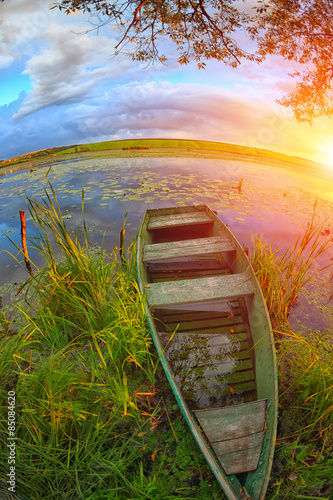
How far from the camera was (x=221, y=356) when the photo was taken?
3014mm

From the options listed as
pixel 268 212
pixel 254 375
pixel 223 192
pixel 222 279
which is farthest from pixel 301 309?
pixel 223 192

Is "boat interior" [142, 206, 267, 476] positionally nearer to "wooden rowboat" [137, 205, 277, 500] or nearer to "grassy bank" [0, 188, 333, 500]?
"wooden rowboat" [137, 205, 277, 500]

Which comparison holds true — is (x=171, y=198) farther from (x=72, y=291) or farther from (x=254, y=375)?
(x=254, y=375)

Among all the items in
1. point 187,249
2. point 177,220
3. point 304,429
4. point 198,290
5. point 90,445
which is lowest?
point 304,429

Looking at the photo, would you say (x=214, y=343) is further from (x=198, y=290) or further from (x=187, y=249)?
(x=187, y=249)

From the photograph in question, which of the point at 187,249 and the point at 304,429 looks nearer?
the point at 304,429

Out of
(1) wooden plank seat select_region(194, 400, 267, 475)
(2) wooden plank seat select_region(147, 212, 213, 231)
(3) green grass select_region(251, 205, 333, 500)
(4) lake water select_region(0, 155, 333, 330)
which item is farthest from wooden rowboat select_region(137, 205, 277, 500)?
(4) lake water select_region(0, 155, 333, 330)

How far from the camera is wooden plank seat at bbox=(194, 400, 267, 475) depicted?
1927 mm

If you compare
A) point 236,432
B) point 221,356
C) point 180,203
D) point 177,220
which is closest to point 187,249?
point 177,220

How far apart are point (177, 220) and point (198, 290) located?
3.06 m

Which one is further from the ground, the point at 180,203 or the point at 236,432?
the point at 180,203

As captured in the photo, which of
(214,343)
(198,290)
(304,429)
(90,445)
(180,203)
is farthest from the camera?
(180,203)

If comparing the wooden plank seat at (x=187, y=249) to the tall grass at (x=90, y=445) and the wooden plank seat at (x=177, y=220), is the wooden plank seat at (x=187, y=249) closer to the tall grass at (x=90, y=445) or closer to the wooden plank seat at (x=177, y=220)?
the wooden plank seat at (x=177, y=220)

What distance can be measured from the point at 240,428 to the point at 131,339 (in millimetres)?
1389
